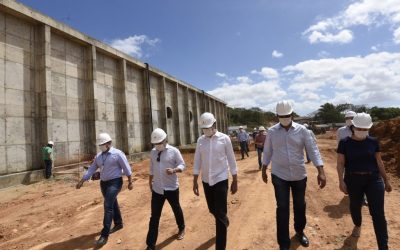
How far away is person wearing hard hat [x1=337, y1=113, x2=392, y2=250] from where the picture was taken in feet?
13.1

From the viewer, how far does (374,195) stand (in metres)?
4.03

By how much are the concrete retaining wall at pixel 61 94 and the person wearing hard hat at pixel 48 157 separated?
283mm

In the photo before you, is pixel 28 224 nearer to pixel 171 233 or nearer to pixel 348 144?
pixel 171 233

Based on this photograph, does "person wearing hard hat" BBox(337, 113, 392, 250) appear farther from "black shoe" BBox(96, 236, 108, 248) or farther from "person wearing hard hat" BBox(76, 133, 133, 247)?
"black shoe" BBox(96, 236, 108, 248)

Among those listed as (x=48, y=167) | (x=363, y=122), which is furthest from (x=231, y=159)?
(x=48, y=167)

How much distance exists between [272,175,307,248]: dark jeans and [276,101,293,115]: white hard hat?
0.81 m

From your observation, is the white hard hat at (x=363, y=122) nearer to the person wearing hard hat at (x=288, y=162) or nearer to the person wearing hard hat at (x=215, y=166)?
the person wearing hard hat at (x=288, y=162)

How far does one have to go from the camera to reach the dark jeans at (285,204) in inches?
162

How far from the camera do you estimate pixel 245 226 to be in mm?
5480

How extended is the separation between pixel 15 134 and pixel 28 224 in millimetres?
5099

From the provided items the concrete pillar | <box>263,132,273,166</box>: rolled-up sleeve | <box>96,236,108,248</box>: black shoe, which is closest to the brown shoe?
<box>96,236,108,248</box>: black shoe

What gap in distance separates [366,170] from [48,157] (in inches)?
407

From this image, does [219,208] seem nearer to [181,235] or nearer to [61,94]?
[181,235]

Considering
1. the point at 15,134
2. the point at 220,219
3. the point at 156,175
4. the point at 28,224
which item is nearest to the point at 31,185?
the point at 15,134
